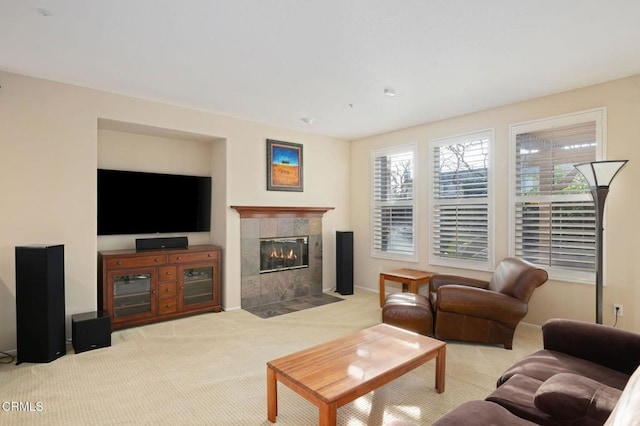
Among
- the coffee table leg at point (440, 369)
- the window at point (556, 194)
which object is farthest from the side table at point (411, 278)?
the coffee table leg at point (440, 369)

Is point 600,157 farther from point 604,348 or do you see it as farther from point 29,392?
point 29,392

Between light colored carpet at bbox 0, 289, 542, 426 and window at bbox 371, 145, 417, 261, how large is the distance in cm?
196

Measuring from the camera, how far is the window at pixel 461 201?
462cm

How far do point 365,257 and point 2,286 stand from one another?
192 inches

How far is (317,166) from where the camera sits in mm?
6035

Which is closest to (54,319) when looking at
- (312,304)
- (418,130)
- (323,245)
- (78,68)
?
(78,68)

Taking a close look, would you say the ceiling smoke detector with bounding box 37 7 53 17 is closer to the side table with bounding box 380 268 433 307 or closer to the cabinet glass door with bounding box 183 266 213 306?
the cabinet glass door with bounding box 183 266 213 306

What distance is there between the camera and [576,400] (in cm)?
154

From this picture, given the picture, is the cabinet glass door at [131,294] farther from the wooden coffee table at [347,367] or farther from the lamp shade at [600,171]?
the lamp shade at [600,171]

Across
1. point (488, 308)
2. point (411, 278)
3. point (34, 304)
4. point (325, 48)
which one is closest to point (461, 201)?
point (411, 278)

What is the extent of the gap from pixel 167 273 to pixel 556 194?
4.83 meters

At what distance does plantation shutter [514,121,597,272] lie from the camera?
3787mm

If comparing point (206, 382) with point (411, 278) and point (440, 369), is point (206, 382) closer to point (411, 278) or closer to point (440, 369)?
point (440, 369)

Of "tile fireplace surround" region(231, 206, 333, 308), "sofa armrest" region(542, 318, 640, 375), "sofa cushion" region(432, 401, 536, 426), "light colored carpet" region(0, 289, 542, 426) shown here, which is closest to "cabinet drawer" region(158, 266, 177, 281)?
"light colored carpet" region(0, 289, 542, 426)
